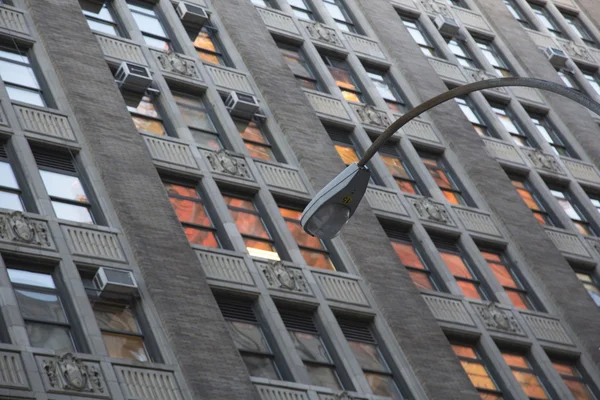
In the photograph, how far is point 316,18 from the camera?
36.4 m

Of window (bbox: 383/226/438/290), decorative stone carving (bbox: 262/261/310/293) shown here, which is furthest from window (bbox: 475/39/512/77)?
decorative stone carving (bbox: 262/261/310/293)

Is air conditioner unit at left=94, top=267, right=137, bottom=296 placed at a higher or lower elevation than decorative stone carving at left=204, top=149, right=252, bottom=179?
lower

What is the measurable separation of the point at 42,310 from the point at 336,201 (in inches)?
341

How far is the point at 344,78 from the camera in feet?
115

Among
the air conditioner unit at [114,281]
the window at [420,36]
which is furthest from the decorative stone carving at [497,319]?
the window at [420,36]

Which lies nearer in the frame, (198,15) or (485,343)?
(485,343)

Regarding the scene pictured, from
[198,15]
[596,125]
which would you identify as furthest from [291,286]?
[596,125]

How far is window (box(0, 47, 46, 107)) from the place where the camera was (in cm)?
2636

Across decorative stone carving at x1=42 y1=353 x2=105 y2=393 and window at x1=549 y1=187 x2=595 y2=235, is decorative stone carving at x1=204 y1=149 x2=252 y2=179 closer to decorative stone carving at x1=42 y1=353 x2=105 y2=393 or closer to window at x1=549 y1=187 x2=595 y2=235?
decorative stone carving at x1=42 y1=353 x2=105 y2=393

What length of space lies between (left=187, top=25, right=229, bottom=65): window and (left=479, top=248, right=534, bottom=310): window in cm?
942

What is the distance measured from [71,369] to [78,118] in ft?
24.5

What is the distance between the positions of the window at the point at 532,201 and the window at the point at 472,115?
2.12 metres

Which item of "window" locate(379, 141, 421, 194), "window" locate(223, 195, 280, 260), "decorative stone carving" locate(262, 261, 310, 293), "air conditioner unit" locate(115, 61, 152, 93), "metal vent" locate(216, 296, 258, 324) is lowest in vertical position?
"metal vent" locate(216, 296, 258, 324)

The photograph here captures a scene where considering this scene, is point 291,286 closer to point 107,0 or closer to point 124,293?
point 124,293
